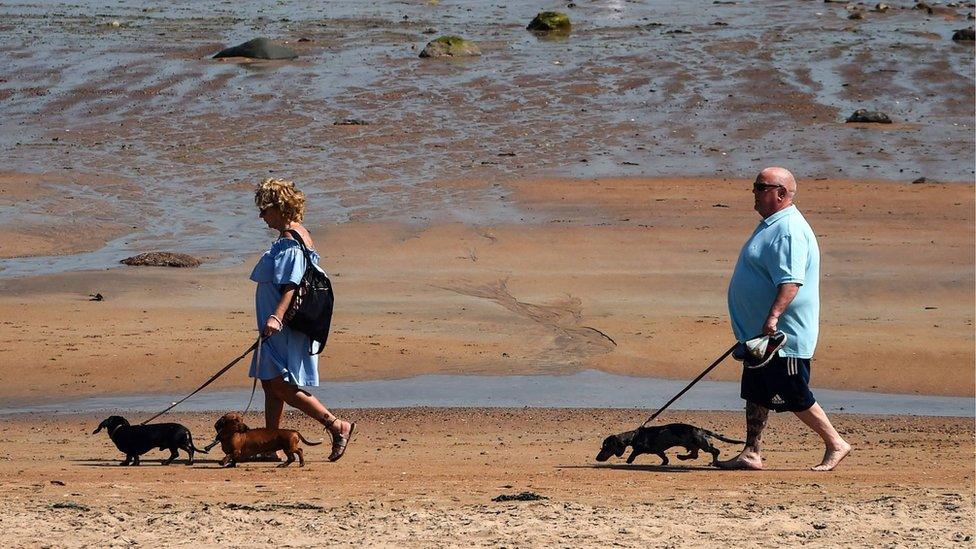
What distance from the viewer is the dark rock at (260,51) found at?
31578 millimetres

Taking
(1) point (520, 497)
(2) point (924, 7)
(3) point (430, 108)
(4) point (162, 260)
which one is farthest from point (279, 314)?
(2) point (924, 7)

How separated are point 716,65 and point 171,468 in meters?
24.2

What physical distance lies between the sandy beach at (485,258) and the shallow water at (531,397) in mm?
186

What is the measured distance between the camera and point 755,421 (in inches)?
315

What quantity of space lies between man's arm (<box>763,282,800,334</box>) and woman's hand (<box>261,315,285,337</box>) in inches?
94.9

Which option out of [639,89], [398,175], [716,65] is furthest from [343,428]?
[716,65]

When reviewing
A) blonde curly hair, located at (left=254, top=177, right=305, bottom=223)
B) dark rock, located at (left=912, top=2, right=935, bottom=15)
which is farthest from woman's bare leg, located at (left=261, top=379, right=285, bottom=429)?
dark rock, located at (left=912, top=2, right=935, bottom=15)

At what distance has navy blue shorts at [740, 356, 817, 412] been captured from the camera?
24.8ft

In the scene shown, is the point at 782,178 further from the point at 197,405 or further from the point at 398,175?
the point at 398,175

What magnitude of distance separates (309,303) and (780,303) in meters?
2.37

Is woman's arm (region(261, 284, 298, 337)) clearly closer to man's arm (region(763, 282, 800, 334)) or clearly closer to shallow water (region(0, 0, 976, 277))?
man's arm (region(763, 282, 800, 334))

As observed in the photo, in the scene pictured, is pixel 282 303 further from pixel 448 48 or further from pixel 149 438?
pixel 448 48

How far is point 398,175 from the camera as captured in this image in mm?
21141

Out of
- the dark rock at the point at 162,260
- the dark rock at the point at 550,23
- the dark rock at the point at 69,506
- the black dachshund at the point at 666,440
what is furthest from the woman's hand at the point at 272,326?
the dark rock at the point at 550,23
